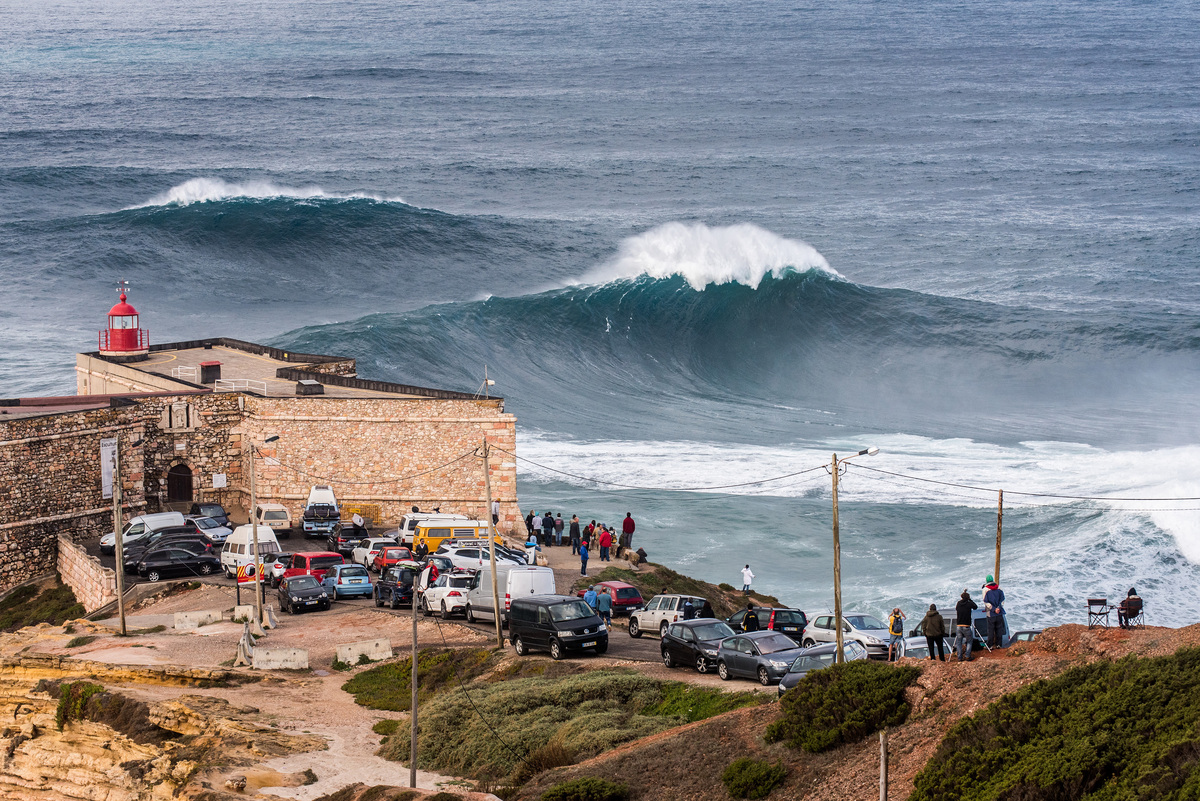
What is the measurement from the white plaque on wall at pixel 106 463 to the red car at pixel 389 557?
8.23 meters

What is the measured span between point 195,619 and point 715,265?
1720 inches

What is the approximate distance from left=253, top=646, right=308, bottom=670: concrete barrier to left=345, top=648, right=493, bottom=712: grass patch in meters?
1.20

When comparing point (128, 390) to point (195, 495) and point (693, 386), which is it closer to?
point (195, 495)

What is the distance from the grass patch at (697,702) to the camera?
58.7ft

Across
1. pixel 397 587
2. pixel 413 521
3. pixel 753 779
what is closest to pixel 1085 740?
pixel 753 779

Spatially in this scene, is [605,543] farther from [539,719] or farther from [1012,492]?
[1012,492]

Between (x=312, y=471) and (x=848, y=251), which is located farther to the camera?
(x=848, y=251)

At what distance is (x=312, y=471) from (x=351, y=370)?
5.40m

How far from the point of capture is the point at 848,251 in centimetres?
7231

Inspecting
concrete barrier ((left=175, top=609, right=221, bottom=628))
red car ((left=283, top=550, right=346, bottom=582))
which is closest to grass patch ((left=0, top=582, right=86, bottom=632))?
concrete barrier ((left=175, top=609, right=221, bottom=628))

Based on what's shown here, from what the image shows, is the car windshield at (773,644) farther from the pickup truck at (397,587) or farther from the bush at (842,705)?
the pickup truck at (397,587)

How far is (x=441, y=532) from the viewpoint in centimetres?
3053

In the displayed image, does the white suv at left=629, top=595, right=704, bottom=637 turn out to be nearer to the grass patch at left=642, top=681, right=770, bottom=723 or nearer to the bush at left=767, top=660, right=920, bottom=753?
the grass patch at left=642, top=681, right=770, bottom=723

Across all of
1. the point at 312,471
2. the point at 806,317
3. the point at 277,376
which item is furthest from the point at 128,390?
the point at 806,317
